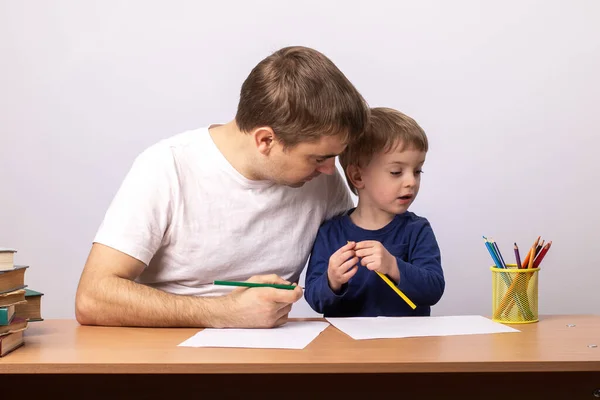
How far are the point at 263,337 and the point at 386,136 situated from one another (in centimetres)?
67

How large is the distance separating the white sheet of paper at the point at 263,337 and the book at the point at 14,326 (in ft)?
0.92

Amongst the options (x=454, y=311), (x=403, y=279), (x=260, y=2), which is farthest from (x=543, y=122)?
(x=403, y=279)

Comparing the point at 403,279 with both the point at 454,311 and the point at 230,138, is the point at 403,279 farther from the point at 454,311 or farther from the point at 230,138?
the point at 454,311

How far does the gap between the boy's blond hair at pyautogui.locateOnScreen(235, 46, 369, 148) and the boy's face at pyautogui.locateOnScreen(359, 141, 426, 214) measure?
0.13 meters

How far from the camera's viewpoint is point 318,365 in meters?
1.15

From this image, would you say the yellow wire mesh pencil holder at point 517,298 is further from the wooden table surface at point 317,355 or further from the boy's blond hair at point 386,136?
the boy's blond hair at point 386,136

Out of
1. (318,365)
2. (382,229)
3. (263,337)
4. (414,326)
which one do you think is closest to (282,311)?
Answer: (263,337)

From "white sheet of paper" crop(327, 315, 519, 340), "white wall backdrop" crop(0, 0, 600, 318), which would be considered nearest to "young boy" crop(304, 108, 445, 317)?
"white sheet of paper" crop(327, 315, 519, 340)

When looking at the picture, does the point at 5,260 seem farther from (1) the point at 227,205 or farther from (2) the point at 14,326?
(1) the point at 227,205

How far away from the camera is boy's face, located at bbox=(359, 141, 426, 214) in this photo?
1837 millimetres

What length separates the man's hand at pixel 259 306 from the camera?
1.47m

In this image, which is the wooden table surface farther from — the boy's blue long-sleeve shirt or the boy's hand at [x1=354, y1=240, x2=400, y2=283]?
the boy's blue long-sleeve shirt

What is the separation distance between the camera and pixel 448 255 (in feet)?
9.08
